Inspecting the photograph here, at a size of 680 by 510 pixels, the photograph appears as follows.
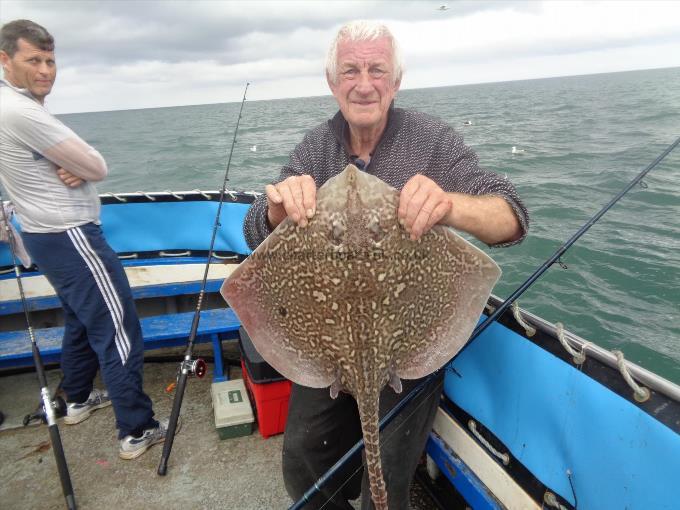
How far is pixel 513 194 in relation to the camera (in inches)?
91.0

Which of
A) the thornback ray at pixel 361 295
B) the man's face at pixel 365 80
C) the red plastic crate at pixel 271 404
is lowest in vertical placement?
the red plastic crate at pixel 271 404

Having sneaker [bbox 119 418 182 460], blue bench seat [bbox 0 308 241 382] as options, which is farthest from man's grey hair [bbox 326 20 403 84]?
sneaker [bbox 119 418 182 460]

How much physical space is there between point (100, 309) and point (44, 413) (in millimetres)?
1435

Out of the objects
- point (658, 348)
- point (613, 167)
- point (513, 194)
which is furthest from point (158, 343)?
point (613, 167)

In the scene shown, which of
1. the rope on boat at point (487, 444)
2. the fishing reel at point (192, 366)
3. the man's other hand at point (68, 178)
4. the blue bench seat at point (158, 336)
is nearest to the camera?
the rope on boat at point (487, 444)

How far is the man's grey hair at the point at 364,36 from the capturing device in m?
2.44

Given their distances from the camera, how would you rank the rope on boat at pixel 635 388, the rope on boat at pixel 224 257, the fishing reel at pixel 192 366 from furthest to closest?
the rope on boat at pixel 224 257
the fishing reel at pixel 192 366
the rope on boat at pixel 635 388

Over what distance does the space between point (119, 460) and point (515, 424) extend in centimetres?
310

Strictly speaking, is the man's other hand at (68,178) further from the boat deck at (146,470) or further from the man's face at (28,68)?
the boat deck at (146,470)

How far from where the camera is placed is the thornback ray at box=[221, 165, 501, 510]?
1867 mm

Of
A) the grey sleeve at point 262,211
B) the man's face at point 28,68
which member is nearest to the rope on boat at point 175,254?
the man's face at point 28,68

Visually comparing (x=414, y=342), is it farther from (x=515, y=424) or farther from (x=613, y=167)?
(x=613, y=167)

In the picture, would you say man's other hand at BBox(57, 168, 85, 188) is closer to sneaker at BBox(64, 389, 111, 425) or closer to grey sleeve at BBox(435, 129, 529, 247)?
sneaker at BBox(64, 389, 111, 425)

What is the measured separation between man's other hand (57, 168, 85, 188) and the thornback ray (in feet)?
6.53
